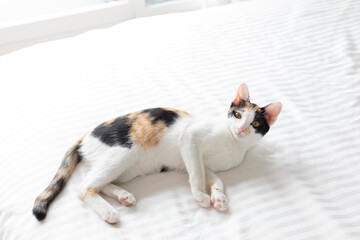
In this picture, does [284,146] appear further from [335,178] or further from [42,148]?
[42,148]

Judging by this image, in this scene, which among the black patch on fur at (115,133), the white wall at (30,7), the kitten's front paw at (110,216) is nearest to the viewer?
the kitten's front paw at (110,216)

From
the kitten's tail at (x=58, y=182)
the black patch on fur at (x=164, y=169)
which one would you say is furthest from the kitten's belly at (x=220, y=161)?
the kitten's tail at (x=58, y=182)

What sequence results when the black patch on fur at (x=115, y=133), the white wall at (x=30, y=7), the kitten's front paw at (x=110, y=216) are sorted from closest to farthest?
1. the kitten's front paw at (x=110, y=216)
2. the black patch on fur at (x=115, y=133)
3. the white wall at (x=30, y=7)

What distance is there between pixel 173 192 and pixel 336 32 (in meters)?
1.17

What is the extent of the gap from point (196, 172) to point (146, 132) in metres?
0.18

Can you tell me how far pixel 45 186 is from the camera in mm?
1003

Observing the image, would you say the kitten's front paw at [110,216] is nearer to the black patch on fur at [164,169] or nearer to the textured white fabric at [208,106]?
the textured white fabric at [208,106]

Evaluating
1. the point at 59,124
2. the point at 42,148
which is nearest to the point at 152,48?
the point at 59,124

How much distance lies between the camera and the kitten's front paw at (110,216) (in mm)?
899

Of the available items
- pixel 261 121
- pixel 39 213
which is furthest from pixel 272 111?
pixel 39 213

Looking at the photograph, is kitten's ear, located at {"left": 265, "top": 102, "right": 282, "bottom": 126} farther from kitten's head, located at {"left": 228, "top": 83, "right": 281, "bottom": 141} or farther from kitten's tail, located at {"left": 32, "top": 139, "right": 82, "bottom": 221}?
kitten's tail, located at {"left": 32, "top": 139, "right": 82, "bottom": 221}

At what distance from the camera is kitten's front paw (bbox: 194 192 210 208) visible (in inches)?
37.3

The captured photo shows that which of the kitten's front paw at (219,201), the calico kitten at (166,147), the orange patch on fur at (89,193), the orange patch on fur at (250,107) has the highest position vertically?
the orange patch on fur at (250,107)

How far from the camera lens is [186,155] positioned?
101cm
